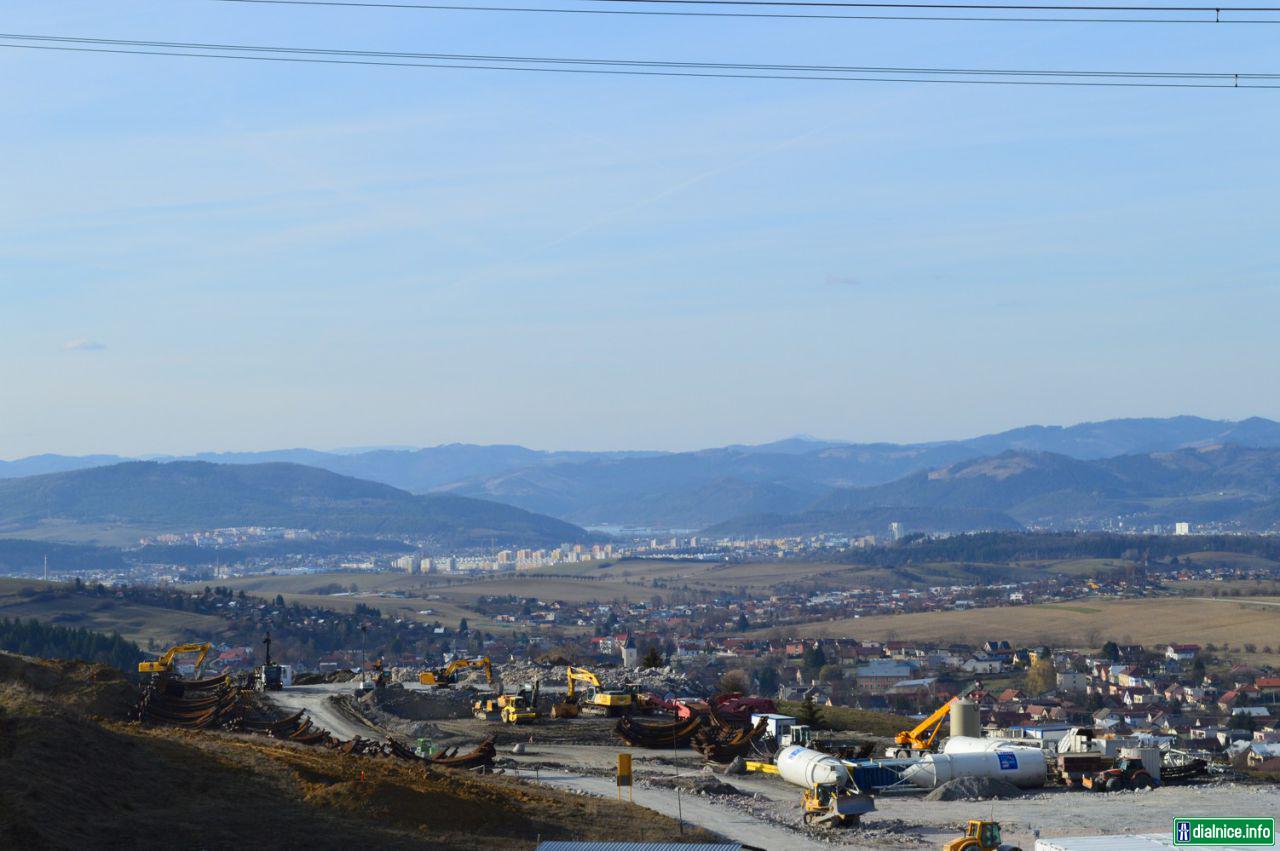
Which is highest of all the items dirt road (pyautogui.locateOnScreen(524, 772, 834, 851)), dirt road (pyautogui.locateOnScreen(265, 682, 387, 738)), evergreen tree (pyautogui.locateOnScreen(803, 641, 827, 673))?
dirt road (pyautogui.locateOnScreen(265, 682, 387, 738))

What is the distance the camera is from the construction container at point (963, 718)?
50875 mm

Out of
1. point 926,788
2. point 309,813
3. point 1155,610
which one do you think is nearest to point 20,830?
point 309,813

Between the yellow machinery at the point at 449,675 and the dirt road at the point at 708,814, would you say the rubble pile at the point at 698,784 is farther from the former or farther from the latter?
the yellow machinery at the point at 449,675

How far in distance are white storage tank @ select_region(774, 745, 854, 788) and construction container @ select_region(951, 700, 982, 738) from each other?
7.30 metres

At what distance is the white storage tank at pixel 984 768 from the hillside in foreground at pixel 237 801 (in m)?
9.42

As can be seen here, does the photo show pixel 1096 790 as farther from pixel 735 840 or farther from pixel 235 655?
pixel 235 655

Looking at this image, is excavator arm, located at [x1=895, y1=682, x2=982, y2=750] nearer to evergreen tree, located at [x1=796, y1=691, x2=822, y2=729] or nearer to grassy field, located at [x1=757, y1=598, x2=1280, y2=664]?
evergreen tree, located at [x1=796, y1=691, x2=822, y2=729]

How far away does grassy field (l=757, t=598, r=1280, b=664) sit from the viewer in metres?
140

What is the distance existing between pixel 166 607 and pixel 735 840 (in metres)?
128

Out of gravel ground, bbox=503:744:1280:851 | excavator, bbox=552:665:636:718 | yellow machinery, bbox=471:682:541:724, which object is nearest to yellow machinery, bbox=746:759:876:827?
gravel ground, bbox=503:744:1280:851

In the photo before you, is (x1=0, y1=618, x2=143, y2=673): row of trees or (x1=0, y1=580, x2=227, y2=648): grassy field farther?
(x1=0, y1=580, x2=227, y2=648): grassy field

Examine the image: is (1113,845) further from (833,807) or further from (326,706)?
(326,706)

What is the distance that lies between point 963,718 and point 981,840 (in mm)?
18239

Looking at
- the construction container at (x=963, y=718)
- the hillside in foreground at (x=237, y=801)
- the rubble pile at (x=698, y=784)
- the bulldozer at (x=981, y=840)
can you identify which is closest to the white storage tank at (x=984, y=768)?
the rubble pile at (x=698, y=784)
